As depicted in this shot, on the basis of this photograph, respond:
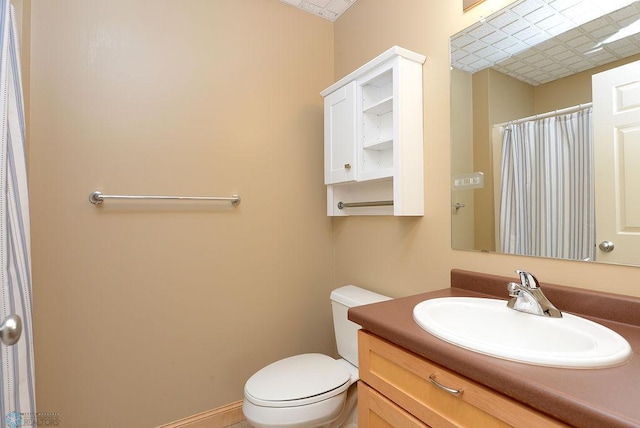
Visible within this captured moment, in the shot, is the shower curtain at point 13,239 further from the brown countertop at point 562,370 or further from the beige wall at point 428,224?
the beige wall at point 428,224

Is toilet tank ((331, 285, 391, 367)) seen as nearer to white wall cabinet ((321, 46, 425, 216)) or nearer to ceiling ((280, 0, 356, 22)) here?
white wall cabinet ((321, 46, 425, 216))

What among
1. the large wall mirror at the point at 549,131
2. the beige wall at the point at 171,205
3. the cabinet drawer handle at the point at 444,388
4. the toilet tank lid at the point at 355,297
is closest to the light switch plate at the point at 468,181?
the large wall mirror at the point at 549,131

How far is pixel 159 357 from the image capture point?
1.51m

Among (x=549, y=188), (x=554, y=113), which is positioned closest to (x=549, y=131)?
(x=554, y=113)

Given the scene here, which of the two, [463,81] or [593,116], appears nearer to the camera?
[593,116]

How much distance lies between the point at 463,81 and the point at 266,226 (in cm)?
123

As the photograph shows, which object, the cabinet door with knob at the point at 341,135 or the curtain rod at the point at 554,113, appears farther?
the cabinet door with knob at the point at 341,135

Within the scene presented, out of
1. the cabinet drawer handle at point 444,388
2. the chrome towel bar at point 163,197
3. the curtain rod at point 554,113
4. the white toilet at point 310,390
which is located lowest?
the white toilet at point 310,390

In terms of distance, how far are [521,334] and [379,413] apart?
18.3 inches

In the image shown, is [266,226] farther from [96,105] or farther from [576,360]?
[576,360]

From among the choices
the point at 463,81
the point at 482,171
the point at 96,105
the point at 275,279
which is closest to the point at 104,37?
the point at 96,105

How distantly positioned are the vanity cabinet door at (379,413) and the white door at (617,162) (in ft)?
2.40

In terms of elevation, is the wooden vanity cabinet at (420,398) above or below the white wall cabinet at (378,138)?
below

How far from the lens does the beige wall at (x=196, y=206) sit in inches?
51.6
